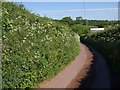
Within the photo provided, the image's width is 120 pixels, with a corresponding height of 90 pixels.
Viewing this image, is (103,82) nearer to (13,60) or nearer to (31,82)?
(31,82)

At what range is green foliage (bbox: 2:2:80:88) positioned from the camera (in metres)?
9.98

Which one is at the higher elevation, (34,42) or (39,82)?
(34,42)

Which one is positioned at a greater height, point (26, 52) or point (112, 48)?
point (26, 52)

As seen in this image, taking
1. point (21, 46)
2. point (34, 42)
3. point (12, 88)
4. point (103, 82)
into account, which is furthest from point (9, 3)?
point (12, 88)

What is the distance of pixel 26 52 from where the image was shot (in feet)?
37.3

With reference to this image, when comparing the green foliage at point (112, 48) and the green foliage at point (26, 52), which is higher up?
the green foliage at point (26, 52)

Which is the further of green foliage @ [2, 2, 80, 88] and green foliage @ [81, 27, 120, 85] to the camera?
green foliage @ [81, 27, 120, 85]

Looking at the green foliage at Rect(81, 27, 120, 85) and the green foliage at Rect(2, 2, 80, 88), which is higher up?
the green foliage at Rect(2, 2, 80, 88)

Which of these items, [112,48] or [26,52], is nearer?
[26,52]

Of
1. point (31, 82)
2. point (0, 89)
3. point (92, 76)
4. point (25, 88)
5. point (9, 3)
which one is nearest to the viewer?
point (0, 89)

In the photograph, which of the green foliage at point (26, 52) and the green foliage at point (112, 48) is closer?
the green foliage at point (26, 52)

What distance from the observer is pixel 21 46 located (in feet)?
38.3

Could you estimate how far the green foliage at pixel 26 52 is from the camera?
9.98m

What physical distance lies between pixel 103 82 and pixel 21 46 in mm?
3407
